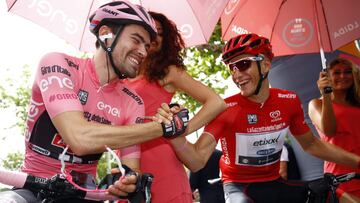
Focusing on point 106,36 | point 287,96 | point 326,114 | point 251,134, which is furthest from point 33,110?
point 326,114

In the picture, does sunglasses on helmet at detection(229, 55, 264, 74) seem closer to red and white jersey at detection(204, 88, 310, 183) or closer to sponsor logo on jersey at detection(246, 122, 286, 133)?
red and white jersey at detection(204, 88, 310, 183)

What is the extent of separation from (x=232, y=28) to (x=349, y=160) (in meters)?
2.53

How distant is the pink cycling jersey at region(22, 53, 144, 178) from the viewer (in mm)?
3236

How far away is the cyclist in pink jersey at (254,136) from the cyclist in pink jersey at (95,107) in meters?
0.79

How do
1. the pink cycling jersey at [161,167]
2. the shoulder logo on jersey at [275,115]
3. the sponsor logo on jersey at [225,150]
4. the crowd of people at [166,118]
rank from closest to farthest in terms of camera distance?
the crowd of people at [166,118] < the pink cycling jersey at [161,167] < the sponsor logo on jersey at [225,150] < the shoulder logo on jersey at [275,115]

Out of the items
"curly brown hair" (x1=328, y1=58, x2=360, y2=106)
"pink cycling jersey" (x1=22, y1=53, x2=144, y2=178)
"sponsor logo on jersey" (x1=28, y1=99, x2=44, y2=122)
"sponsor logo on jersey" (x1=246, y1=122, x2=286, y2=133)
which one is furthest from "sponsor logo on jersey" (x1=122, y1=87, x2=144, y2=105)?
"curly brown hair" (x1=328, y1=58, x2=360, y2=106)

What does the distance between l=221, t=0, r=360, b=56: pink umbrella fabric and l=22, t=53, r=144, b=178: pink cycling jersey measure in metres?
3.11

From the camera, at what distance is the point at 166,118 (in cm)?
328

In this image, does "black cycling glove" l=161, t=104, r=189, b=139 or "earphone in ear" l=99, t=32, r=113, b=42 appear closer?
"black cycling glove" l=161, t=104, r=189, b=139

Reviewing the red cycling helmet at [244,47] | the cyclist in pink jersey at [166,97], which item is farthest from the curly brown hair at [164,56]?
the red cycling helmet at [244,47]

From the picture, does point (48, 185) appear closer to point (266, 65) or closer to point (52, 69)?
point (52, 69)

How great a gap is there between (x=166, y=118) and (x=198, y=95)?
3.55 feet

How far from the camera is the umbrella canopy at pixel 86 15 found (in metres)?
4.62

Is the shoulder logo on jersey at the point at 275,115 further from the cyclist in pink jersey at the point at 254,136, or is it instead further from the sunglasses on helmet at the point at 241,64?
the sunglasses on helmet at the point at 241,64
